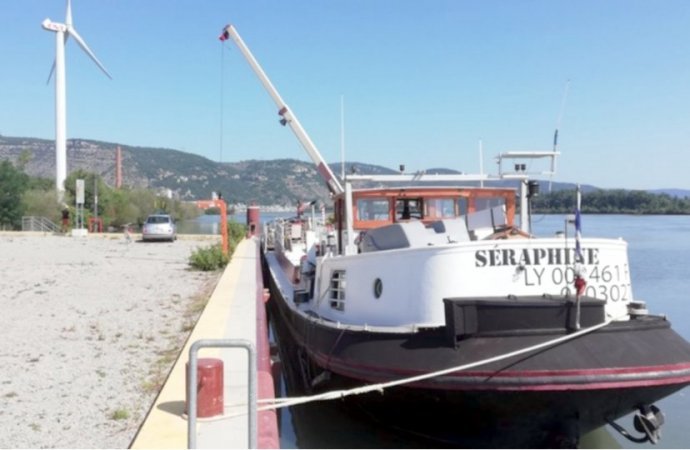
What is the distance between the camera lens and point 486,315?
689 cm

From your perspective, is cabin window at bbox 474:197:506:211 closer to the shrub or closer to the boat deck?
the boat deck

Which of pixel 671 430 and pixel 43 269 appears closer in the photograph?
pixel 671 430

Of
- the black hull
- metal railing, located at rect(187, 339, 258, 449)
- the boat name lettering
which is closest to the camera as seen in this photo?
metal railing, located at rect(187, 339, 258, 449)

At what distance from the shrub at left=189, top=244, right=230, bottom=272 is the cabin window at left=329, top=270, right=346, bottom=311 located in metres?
12.0

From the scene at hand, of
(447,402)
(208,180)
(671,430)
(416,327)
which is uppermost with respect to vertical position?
(208,180)

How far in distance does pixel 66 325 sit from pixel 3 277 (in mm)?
7959

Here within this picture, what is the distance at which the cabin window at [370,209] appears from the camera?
10711 mm

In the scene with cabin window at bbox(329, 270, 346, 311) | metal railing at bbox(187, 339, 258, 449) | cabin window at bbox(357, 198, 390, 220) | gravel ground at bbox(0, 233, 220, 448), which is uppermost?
cabin window at bbox(357, 198, 390, 220)

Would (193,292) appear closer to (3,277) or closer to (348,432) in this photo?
(3,277)

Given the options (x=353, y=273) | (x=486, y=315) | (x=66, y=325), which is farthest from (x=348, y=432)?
(x=66, y=325)

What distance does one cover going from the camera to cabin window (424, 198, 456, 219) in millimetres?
10523

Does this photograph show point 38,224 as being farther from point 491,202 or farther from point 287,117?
point 491,202

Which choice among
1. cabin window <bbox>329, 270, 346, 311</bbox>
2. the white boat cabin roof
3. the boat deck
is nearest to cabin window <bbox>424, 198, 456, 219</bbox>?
the white boat cabin roof

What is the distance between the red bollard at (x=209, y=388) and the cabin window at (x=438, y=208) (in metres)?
5.36
